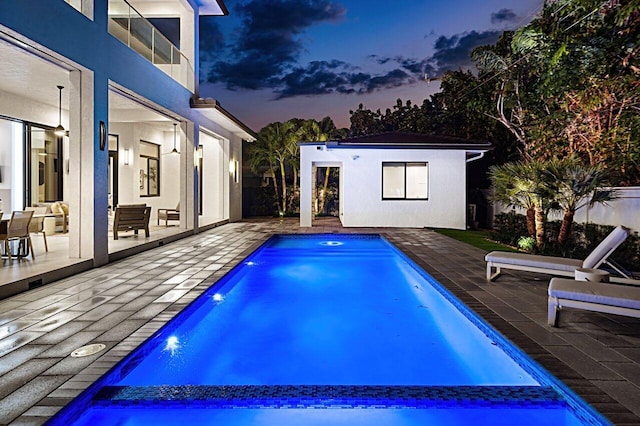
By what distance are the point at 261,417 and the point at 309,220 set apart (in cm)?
1284

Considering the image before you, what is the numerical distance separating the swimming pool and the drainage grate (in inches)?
12.9

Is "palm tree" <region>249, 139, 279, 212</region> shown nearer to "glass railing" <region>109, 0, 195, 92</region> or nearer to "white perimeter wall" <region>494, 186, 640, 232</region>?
"glass railing" <region>109, 0, 195, 92</region>

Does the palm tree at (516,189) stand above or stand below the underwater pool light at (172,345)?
above

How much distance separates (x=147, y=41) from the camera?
10.3 m

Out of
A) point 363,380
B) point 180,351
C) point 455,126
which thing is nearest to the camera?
point 363,380

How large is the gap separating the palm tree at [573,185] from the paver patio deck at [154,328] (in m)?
2.48

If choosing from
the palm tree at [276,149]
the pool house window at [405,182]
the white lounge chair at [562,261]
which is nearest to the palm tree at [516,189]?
the white lounge chair at [562,261]

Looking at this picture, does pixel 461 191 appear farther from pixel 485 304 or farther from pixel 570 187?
pixel 485 304

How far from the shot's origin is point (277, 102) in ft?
128

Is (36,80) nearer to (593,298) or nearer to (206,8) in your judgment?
(206,8)

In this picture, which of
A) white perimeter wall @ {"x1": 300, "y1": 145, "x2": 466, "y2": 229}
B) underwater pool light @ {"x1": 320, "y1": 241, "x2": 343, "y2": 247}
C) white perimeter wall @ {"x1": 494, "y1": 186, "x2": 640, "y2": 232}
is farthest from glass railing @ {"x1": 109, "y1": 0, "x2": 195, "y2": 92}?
white perimeter wall @ {"x1": 494, "y1": 186, "x2": 640, "y2": 232}

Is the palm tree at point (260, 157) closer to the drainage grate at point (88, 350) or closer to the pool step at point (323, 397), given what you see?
the drainage grate at point (88, 350)

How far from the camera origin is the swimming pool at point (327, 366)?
10.4 feet

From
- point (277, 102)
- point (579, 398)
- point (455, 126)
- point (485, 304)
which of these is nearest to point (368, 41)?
point (277, 102)
